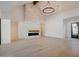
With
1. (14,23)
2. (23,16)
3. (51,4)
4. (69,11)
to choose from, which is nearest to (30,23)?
(23,16)

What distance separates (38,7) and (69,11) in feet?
7.31

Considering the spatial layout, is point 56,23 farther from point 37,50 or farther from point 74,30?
point 37,50

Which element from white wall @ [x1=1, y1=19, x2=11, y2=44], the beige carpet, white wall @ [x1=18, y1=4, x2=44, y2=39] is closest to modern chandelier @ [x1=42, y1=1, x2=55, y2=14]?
white wall @ [x1=18, y1=4, x2=44, y2=39]

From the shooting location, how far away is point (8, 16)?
6.35 metres

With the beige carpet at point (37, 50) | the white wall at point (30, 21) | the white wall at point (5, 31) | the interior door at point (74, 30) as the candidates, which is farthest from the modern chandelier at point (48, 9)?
the interior door at point (74, 30)

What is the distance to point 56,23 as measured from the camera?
8891mm

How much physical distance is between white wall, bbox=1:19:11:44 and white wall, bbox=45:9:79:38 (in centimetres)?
237

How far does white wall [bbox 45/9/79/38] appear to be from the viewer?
7.62m

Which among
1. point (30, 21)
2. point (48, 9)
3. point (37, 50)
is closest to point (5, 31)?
point (30, 21)

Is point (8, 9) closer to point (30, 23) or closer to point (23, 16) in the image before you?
point (23, 16)

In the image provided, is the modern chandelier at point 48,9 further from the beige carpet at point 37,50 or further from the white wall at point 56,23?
the beige carpet at point 37,50

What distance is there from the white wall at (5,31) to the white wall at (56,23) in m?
2.37

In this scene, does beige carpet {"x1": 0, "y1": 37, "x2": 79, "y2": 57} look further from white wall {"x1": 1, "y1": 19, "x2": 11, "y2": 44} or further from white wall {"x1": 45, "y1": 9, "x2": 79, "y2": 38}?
white wall {"x1": 45, "y1": 9, "x2": 79, "y2": 38}

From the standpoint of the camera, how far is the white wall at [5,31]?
678 centimetres
